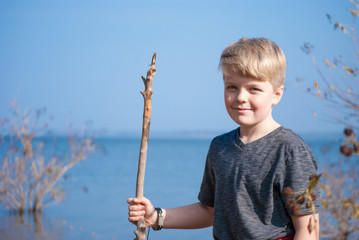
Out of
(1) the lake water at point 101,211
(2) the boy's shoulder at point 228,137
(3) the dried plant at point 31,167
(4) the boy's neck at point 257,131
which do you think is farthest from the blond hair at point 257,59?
(3) the dried plant at point 31,167

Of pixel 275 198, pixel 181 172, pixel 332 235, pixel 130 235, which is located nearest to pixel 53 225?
pixel 130 235

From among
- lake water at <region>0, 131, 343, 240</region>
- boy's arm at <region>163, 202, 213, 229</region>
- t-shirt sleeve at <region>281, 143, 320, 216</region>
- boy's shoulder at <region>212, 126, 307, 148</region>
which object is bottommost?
lake water at <region>0, 131, 343, 240</region>

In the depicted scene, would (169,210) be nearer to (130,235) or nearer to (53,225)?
(130,235)

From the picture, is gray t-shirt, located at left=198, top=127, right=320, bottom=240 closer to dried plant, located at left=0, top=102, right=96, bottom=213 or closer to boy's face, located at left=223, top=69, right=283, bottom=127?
boy's face, located at left=223, top=69, right=283, bottom=127

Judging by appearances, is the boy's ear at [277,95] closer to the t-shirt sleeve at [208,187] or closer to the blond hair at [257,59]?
the blond hair at [257,59]

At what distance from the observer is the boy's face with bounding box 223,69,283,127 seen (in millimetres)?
1713

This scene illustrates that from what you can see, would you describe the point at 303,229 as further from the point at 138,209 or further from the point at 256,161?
the point at 138,209

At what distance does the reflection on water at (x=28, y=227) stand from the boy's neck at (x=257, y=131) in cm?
609

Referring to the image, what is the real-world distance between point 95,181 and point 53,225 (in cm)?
797

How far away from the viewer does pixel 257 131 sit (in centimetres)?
178

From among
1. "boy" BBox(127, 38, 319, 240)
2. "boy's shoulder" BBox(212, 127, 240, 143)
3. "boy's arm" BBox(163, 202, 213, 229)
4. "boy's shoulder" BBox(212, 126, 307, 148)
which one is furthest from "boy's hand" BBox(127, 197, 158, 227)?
"boy's shoulder" BBox(212, 126, 307, 148)

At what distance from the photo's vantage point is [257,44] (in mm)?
1759

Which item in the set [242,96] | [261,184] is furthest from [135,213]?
[242,96]

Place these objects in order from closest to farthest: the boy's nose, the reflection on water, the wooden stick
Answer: the wooden stick
the boy's nose
the reflection on water
